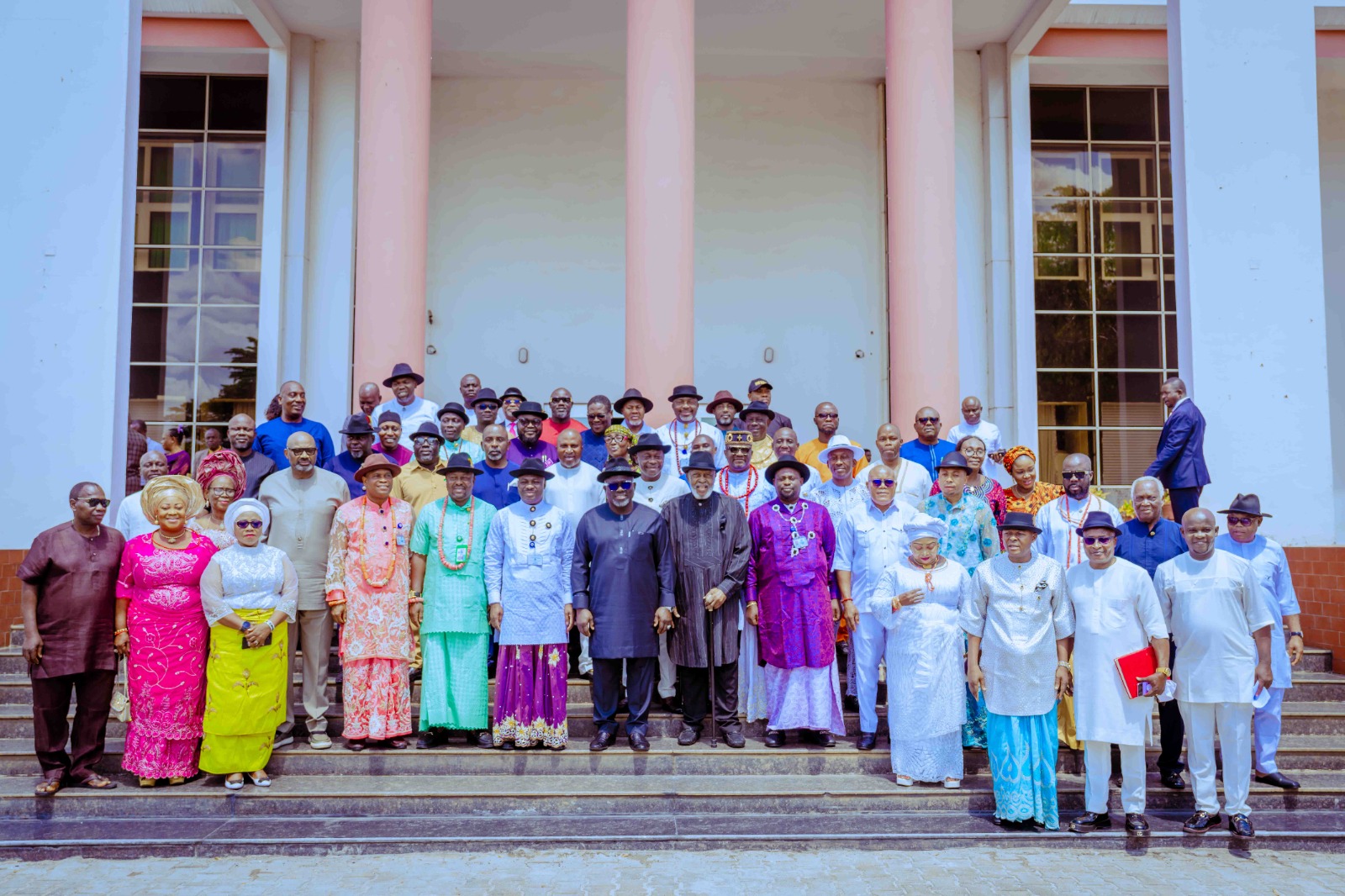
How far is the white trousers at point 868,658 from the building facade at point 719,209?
344 centimetres

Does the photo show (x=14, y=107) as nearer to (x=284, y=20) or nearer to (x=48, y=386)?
(x=48, y=386)

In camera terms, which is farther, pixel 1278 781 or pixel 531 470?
pixel 531 470

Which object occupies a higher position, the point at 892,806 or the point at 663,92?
the point at 663,92

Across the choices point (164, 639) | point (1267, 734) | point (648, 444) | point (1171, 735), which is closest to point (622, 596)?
point (648, 444)

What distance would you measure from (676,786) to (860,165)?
10.4m

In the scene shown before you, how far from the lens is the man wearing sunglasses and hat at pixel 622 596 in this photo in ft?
22.6

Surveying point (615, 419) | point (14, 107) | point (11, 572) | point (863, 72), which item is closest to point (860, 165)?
point (863, 72)

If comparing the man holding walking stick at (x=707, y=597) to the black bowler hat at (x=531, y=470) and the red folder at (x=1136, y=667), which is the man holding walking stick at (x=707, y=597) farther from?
the red folder at (x=1136, y=667)

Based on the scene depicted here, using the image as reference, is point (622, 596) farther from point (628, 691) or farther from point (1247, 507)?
point (1247, 507)

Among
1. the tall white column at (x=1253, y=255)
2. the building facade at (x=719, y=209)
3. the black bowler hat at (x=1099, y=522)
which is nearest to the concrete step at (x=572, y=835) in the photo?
the black bowler hat at (x=1099, y=522)

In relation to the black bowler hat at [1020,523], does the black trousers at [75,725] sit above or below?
below

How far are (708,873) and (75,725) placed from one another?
405 cm

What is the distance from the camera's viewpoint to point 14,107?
10047 millimetres

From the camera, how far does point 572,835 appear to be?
592cm
